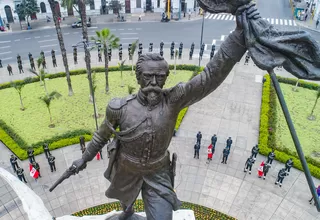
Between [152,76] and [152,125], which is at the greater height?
[152,76]

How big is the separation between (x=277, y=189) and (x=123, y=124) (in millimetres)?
10693

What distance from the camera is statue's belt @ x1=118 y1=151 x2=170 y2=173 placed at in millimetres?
6820

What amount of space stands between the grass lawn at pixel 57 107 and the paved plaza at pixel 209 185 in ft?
6.37

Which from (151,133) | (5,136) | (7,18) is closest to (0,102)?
(5,136)

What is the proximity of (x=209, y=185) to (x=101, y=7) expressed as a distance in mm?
35342

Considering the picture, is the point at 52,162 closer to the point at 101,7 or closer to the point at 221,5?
the point at 221,5

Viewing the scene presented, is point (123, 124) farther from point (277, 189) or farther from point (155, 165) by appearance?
point (277, 189)

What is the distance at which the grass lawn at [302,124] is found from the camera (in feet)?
59.1

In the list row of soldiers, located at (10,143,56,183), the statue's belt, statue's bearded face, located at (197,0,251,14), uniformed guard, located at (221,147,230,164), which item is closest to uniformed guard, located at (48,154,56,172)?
row of soldiers, located at (10,143,56,183)

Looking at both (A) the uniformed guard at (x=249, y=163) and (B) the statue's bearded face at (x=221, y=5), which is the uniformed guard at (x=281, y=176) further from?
(B) the statue's bearded face at (x=221, y=5)

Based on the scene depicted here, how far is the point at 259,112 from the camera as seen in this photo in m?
21.0

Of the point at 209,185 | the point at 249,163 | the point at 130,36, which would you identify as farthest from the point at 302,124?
the point at 130,36

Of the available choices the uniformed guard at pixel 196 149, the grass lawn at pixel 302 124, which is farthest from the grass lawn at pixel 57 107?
the grass lawn at pixel 302 124

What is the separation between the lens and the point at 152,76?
598cm
